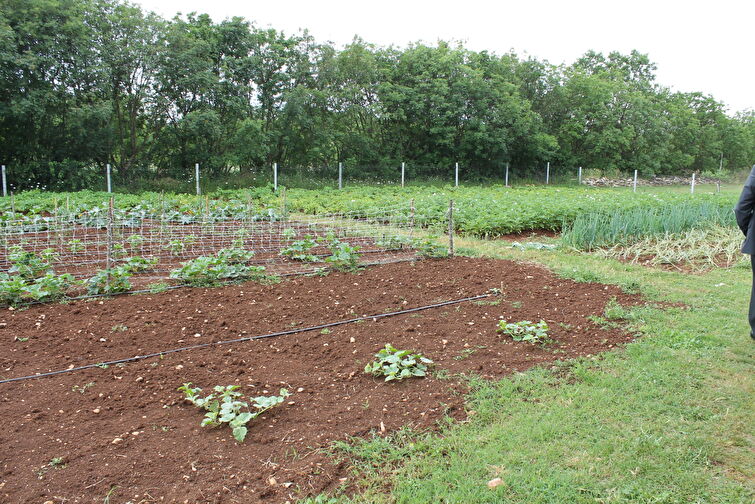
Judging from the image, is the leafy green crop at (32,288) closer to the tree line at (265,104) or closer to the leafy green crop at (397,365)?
the leafy green crop at (397,365)

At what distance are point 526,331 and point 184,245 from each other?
5120 mm

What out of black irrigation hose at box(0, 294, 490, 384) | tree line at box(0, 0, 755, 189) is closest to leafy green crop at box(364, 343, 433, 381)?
black irrigation hose at box(0, 294, 490, 384)

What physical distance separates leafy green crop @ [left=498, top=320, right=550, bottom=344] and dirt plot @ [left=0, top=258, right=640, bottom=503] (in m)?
0.10

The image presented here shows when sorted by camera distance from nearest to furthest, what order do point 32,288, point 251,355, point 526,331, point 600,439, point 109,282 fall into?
point 600,439 → point 251,355 → point 526,331 → point 32,288 → point 109,282

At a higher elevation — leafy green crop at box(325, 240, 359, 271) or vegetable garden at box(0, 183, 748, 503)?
leafy green crop at box(325, 240, 359, 271)

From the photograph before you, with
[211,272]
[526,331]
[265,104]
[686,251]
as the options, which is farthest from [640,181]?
[211,272]

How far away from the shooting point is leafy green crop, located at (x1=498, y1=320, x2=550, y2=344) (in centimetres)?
402

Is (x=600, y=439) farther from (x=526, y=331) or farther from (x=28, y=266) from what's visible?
(x=28, y=266)

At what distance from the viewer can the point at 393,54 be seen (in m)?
24.2

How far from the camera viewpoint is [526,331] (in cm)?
415

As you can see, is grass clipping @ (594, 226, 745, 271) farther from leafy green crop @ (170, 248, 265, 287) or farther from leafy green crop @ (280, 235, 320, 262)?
leafy green crop @ (170, 248, 265, 287)

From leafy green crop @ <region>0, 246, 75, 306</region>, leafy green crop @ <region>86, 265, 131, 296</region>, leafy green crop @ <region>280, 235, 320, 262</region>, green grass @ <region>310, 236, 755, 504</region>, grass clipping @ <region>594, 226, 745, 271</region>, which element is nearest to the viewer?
green grass @ <region>310, 236, 755, 504</region>

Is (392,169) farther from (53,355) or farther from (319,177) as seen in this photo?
(53,355)

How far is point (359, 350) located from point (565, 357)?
1.48 meters
